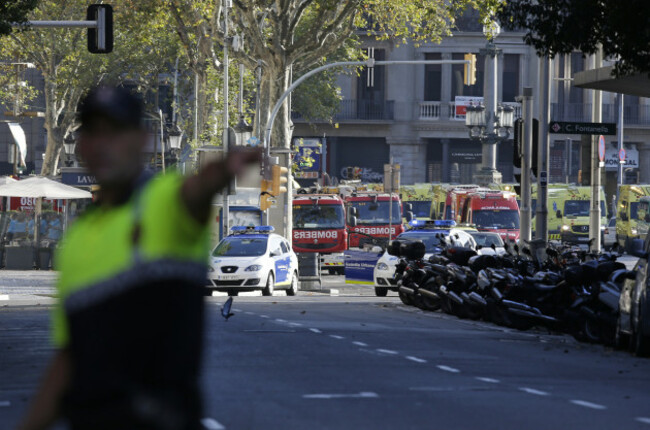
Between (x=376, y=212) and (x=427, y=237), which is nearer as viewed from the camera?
(x=427, y=237)

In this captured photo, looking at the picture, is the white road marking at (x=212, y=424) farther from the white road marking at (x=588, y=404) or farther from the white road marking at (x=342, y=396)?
the white road marking at (x=588, y=404)

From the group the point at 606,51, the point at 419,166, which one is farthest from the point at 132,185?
the point at 419,166

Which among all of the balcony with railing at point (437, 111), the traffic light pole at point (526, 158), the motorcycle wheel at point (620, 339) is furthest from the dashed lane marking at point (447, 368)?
the balcony with railing at point (437, 111)

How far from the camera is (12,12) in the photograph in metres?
20.1

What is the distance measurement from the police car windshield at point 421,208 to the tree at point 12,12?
42.2 metres

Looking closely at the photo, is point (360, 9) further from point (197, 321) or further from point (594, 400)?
point (197, 321)

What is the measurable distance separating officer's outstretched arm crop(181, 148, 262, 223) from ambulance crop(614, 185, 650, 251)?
51946 mm

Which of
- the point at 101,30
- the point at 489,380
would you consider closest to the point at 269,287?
the point at 101,30

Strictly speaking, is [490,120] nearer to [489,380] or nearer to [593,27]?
[593,27]

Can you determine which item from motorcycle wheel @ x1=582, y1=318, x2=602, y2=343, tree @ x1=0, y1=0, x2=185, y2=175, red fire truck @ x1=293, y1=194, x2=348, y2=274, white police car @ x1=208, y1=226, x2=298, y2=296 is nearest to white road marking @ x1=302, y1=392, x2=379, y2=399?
motorcycle wheel @ x1=582, y1=318, x2=602, y2=343

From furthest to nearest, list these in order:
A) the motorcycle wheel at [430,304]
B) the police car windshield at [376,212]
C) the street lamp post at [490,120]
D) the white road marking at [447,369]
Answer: the street lamp post at [490,120] → the police car windshield at [376,212] → the motorcycle wheel at [430,304] → the white road marking at [447,369]

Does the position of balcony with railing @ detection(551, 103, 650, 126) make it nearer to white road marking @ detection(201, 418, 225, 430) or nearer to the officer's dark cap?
white road marking @ detection(201, 418, 225, 430)

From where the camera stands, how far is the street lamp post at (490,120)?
2052 inches

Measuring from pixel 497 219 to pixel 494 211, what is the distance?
0.31 m
